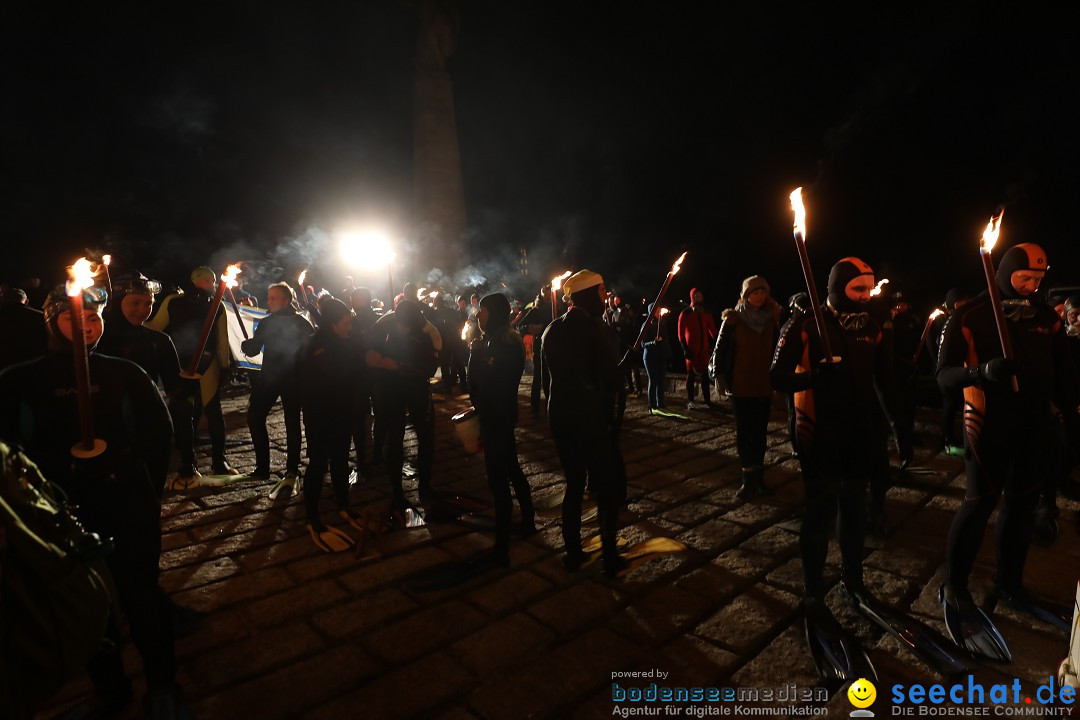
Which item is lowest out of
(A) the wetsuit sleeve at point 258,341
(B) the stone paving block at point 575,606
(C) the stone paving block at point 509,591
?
(B) the stone paving block at point 575,606

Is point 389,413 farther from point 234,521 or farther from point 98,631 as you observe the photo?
point 98,631

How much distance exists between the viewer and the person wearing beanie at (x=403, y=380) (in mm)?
5516

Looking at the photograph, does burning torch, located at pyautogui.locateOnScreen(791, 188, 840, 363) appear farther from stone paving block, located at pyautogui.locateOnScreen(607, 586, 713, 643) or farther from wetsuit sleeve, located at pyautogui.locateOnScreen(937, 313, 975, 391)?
stone paving block, located at pyautogui.locateOnScreen(607, 586, 713, 643)

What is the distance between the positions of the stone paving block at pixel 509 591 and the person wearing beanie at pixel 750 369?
8.49 ft

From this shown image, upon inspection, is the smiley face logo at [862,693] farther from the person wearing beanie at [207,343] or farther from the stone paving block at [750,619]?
the person wearing beanie at [207,343]

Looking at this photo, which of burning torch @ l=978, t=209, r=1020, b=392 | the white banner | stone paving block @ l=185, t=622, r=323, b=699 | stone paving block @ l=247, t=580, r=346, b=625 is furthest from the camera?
the white banner

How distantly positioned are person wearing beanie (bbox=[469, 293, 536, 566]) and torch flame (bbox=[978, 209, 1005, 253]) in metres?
3.13

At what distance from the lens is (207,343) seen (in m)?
6.88

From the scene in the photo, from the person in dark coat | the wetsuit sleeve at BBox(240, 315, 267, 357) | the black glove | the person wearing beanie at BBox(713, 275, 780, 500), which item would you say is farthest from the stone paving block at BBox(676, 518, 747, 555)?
the wetsuit sleeve at BBox(240, 315, 267, 357)

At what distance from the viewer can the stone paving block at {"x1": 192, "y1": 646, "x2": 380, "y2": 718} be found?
2.79 metres

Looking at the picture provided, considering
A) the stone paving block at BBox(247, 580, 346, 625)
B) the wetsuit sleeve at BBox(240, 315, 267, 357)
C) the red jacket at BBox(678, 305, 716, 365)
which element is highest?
the wetsuit sleeve at BBox(240, 315, 267, 357)

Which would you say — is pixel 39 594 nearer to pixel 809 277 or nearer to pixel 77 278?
pixel 77 278

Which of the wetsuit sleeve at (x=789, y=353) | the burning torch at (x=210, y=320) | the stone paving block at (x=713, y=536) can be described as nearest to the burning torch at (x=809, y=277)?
the wetsuit sleeve at (x=789, y=353)

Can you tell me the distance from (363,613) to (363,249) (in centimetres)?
2041
